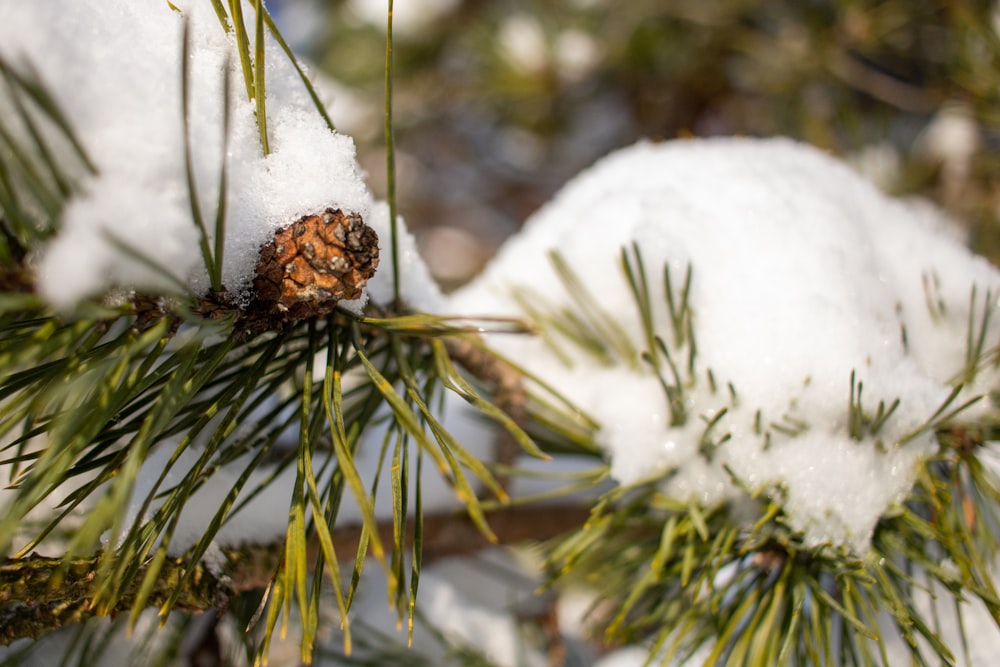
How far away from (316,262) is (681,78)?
1.12m

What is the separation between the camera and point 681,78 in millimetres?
1232

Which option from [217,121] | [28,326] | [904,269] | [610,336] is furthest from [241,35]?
[904,269]

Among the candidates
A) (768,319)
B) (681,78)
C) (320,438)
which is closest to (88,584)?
(320,438)

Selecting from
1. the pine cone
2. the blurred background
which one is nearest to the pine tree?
the pine cone

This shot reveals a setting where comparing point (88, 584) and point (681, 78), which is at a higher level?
point (681, 78)

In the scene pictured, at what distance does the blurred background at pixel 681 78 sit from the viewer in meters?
→ 1.00

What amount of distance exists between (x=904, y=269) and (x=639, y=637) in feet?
1.18

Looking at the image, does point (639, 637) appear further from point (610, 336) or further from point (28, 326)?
point (28, 326)

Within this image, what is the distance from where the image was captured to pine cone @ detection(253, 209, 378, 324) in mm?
290

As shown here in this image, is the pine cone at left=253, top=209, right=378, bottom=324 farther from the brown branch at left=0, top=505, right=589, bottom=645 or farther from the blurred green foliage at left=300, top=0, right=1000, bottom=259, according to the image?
the blurred green foliage at left=300, top=0, right=1000, bottom=259

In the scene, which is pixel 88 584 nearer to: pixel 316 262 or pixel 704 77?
pixel 316 262

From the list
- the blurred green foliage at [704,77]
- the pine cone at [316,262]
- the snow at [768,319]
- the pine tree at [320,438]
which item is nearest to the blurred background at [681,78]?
the blurred green foliage at [704,77]

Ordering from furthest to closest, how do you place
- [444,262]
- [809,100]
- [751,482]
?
1. [444,262]
2. [809,100]
3. [751,482]

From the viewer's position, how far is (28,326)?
0.26 metres
